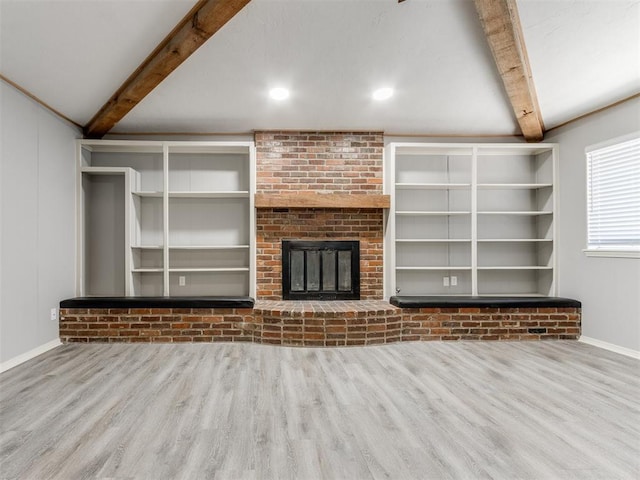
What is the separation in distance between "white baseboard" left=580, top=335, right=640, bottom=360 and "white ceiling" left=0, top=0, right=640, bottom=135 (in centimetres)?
249

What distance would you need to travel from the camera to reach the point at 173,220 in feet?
14.9

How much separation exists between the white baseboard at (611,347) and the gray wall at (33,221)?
5.66 m

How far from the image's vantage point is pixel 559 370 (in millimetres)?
2973

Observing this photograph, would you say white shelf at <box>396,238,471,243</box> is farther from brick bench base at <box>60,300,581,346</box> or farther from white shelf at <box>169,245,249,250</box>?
white shelf at <box>169,245,249,250</box>

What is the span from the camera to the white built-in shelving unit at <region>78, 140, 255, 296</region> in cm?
437

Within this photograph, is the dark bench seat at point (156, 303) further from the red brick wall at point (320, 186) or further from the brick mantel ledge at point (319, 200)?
the brick mantel ledge at point (319, 200)

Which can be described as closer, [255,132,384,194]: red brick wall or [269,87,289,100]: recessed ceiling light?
[269,87,289,100]: recessed ceiling light

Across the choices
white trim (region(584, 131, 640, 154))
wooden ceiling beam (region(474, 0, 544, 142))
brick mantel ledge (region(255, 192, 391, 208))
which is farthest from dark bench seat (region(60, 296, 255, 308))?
white trim (region(584, 131, 640, 154))

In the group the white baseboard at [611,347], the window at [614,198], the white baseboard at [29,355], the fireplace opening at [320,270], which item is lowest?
the white baseboard at [611,347]

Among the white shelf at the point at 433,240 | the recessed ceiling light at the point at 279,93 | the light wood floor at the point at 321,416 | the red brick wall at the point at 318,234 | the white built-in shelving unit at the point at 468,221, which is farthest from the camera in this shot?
the white built-in shelving unit at the point at 468,221

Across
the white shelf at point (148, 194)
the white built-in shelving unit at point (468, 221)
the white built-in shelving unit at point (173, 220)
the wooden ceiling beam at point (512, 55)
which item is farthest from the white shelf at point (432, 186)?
the white shelf at point (148, 194)

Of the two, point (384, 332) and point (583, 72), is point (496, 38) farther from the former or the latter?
point (384, 332)

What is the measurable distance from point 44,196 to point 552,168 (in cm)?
575

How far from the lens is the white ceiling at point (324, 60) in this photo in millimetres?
2648
